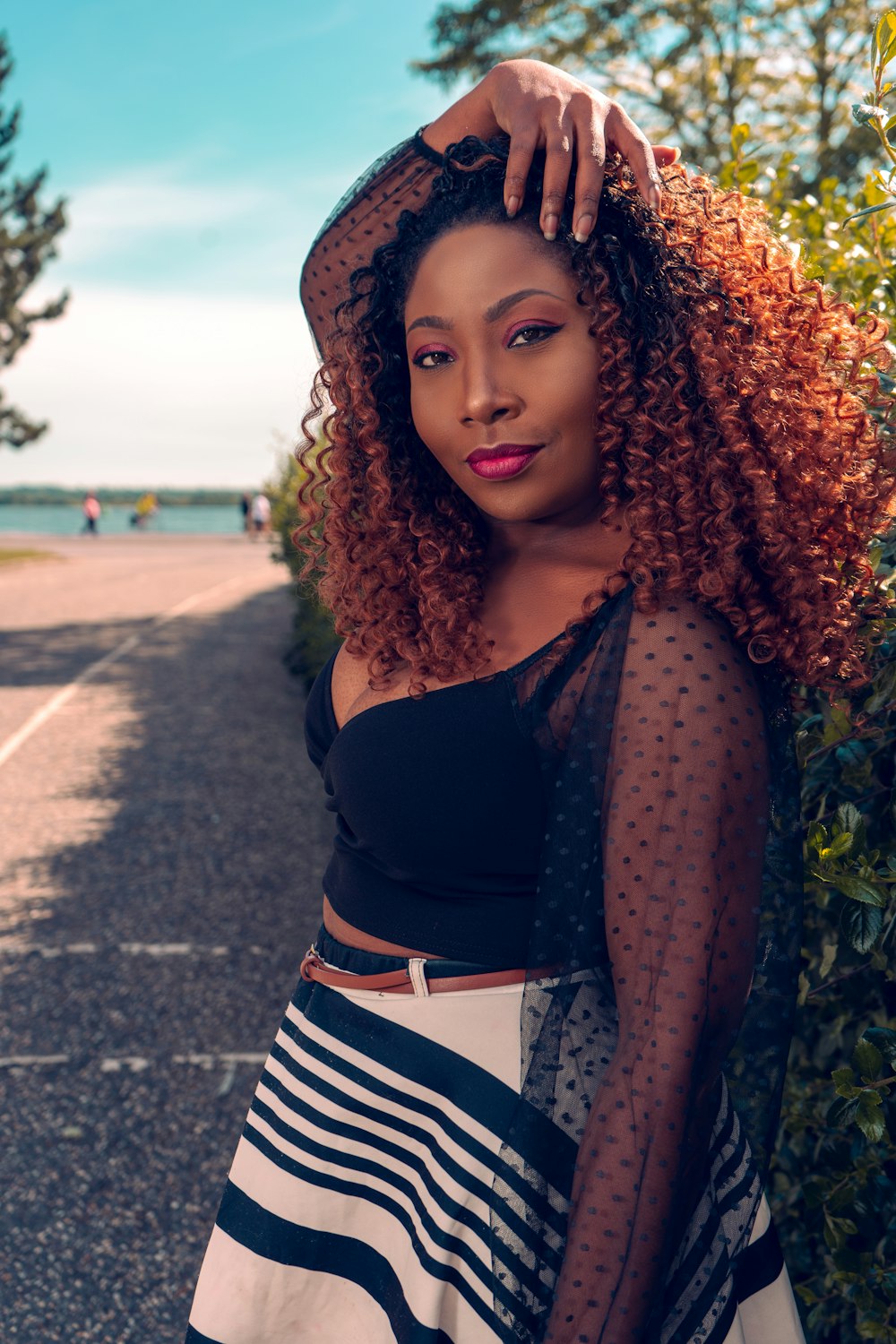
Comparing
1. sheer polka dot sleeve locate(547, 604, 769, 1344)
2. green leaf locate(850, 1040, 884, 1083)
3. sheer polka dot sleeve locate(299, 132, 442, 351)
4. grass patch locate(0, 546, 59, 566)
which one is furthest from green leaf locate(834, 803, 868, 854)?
grass patch locate(0, 546, 59, 566)

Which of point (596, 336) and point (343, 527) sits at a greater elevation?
point (596, 336)

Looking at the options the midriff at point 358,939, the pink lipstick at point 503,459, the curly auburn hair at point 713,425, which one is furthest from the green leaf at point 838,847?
the pink lipstick at point 503,459

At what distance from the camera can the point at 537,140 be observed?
4.55 ft

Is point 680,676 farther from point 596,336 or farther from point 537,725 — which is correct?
point 596,336

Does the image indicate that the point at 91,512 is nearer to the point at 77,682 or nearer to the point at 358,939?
the point at 77,682

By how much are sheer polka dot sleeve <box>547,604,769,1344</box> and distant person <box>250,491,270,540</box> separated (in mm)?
35433

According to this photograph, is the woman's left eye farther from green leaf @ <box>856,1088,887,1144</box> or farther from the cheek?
green leaf @ <box>856,1088,887,1144</box>

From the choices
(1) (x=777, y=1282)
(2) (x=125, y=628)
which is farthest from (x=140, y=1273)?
(2) (x=125, y=628)

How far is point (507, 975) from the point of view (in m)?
1.42

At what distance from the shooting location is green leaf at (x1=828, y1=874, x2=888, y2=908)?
1.53 metres

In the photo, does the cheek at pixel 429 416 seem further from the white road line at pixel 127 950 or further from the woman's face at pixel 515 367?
the white road line at pixel 127 950

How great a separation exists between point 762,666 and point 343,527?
79 cm

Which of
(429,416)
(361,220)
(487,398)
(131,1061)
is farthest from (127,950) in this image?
(487,398)

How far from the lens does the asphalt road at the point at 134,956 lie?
3.22 m
